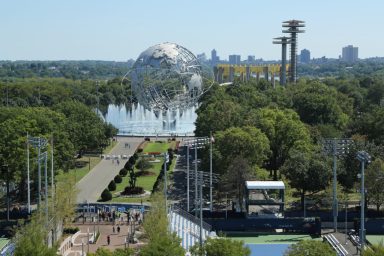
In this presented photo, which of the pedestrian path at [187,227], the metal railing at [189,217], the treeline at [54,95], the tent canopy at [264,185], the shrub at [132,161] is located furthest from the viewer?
the treeline at [54,95]

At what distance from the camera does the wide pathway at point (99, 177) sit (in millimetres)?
56628

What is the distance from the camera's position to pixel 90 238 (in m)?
43.2

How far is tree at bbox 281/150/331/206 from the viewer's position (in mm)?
50156

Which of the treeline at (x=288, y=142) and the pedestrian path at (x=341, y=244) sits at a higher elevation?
the treeline at (x=288, y=142)

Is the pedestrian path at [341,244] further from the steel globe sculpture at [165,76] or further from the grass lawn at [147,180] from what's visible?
the steel globe sculpture at [165,76]

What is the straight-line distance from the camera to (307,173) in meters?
50.3

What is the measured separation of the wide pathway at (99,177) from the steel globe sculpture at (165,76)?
13065 mm

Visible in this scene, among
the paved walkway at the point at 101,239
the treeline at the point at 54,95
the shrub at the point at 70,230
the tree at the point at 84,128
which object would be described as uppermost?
the treeline at the point at 54,95

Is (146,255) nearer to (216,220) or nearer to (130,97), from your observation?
(216,220)

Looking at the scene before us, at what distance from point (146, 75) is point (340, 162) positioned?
156ft

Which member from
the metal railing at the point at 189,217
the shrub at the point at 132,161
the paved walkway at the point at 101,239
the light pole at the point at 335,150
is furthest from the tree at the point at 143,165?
the light pole at the point at 335,150

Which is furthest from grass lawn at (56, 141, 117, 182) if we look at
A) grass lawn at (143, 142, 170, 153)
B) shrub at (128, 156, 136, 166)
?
grass lawn at (143, 142, 170, 153)

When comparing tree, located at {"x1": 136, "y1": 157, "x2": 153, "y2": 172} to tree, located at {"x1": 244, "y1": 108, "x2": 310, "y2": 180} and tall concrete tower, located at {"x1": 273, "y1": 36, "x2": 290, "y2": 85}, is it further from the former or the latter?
tall concrete tower, located at {"x1": 273, "y1": 36, "x2": 290, "y2": 85}

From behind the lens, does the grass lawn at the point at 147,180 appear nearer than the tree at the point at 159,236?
No
